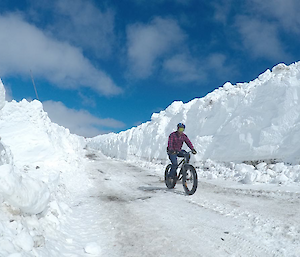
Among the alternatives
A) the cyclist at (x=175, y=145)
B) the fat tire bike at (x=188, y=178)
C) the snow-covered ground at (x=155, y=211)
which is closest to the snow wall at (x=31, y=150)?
the snow-covered ground at (x=155, y=211)

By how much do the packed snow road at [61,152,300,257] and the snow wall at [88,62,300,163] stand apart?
262 inches

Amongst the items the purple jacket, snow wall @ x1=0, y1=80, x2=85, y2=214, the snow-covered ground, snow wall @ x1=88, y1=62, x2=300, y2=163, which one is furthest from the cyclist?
snow wall @ x1=88, y1=62, x2=300, y2=163

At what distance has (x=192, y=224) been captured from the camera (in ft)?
13.7

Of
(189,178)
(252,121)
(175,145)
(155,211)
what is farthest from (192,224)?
(252,121)

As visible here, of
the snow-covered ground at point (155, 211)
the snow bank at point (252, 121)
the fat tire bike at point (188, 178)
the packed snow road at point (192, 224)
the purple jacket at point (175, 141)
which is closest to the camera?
the snow-covered ground at point (155, 211)

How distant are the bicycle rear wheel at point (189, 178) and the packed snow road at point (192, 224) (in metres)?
0.27

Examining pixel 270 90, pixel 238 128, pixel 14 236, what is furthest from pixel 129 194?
pixel 270 90

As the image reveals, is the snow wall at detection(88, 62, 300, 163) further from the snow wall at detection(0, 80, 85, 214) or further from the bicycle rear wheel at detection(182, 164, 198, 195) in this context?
the snow wall at detection(0, 80, 85, 214)

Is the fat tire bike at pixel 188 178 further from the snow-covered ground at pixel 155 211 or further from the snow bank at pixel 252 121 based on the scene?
the snow bank at pixel 252 121

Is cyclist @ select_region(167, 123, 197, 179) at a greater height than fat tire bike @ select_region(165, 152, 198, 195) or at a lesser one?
greater

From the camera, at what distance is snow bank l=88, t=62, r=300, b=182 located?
12.4 meters

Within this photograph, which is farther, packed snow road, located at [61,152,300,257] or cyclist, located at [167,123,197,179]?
cyclist, located at [167,123,197,179]

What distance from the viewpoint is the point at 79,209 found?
227 inches

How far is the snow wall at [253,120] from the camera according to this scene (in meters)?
12.4
